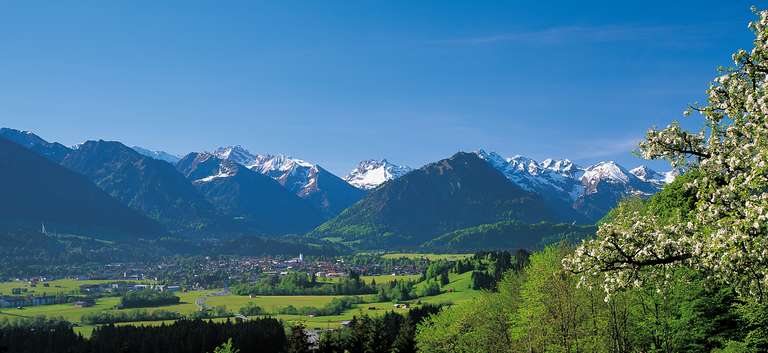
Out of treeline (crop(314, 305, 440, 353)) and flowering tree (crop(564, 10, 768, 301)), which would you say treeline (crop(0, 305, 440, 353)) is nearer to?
treeline (crop(314, 305, 440, 353))

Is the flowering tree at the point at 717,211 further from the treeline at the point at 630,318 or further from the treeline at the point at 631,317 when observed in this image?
the treeline at the point at 630,318

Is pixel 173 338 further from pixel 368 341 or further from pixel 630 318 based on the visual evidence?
pixel 630 318

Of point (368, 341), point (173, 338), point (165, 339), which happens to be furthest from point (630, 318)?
point (165, 339)

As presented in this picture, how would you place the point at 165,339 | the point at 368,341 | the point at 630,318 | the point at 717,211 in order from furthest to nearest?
the point at 165,339
the point at 368,341
the point at 630,318
the point at 717,211

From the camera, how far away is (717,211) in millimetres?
18688

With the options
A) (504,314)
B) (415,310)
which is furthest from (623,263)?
(415,310)

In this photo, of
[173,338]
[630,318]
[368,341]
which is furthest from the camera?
[173,338]

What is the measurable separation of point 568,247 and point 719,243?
51668mm

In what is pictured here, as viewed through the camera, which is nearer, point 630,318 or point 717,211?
point 717,211

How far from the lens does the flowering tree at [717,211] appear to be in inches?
689

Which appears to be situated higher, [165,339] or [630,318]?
[630,318]

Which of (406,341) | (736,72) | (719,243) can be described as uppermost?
(736,72)

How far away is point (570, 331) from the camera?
202ft

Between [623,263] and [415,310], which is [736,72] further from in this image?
[415,310]
